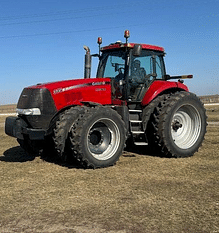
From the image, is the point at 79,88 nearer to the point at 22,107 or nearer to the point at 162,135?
the point at 22,107

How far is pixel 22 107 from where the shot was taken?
596 centimetres

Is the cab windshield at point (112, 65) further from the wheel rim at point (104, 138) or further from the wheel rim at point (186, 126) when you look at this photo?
the wheel rim at point (186, 126)

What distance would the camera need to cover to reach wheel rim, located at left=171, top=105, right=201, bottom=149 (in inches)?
269

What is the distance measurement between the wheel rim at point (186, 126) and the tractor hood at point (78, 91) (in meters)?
1.60

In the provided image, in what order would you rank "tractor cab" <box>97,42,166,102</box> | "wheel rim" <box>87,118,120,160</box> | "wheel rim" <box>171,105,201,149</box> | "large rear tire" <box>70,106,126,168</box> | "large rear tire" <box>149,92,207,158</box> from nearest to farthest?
"large rear tire" <box>70,106,126,168</box>
"wheel rim" <box>87,118,120,160</box>
"large rear tire" <box>149,92,207,158</box>
"tractor cab" <box>97,42,166,102</box>
"wheel rim" <box>171,105,201,149</box>

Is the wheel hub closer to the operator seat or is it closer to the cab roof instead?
the operator seat

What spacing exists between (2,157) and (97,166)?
278 cm

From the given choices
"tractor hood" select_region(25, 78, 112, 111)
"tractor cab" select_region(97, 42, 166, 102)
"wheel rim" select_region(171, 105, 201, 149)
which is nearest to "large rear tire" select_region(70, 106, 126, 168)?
"tractor hood" select_region(25, 78, 112, 111)

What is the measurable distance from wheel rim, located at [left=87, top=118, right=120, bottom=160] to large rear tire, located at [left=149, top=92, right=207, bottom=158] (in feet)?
2.96

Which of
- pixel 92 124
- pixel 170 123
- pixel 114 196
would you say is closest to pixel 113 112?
pixel 92 124

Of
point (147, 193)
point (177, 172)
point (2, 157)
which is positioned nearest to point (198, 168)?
point (177, 172)

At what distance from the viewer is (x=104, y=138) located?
19.7ft

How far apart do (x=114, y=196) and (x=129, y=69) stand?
11.0 feet

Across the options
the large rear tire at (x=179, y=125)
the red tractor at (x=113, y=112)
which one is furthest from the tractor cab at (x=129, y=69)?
the large rear tire at (x=179, y=125)
